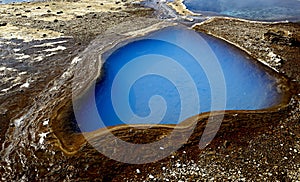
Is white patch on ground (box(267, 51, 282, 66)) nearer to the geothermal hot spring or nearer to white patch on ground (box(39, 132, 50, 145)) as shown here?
the geothermal hot spring

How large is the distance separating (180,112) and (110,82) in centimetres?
509

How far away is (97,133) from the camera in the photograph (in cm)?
1483

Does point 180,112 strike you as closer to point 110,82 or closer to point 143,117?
point 143,117

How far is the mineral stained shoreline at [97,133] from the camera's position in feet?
42.8

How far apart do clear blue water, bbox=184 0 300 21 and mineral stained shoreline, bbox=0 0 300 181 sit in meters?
3.77

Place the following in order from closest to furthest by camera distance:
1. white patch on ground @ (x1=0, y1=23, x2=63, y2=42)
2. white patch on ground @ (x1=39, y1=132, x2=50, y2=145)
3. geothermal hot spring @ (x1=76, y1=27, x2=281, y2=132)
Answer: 1. white patch on ground @ (x1=39, y1=132, x2=50, y2=145)
2. geothermal hot spring @ (x1=76, y1=27, x2=281, y2=132)
3. white patch on ground @ (x1=0, y1=23, x2=63, y2=42)

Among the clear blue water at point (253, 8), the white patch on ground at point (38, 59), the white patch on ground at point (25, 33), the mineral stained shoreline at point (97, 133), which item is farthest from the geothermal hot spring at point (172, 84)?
the clear blue water at point (253, 8)

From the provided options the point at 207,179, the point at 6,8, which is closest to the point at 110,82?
the point at 207,179

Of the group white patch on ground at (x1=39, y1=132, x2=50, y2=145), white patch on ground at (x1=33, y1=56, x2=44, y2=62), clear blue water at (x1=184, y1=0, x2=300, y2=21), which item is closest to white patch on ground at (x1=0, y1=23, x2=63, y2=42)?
white patch on ground at (x1=33, y1=56, x2=44, y2=62)

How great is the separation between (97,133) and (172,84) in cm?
595

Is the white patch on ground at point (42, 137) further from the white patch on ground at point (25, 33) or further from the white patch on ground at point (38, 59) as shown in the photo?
the white patch on ground at point (25, 33)

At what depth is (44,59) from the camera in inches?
892

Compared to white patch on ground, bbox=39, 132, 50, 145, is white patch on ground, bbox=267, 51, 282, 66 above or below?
above

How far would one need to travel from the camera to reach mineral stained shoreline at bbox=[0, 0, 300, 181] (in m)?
13.0
